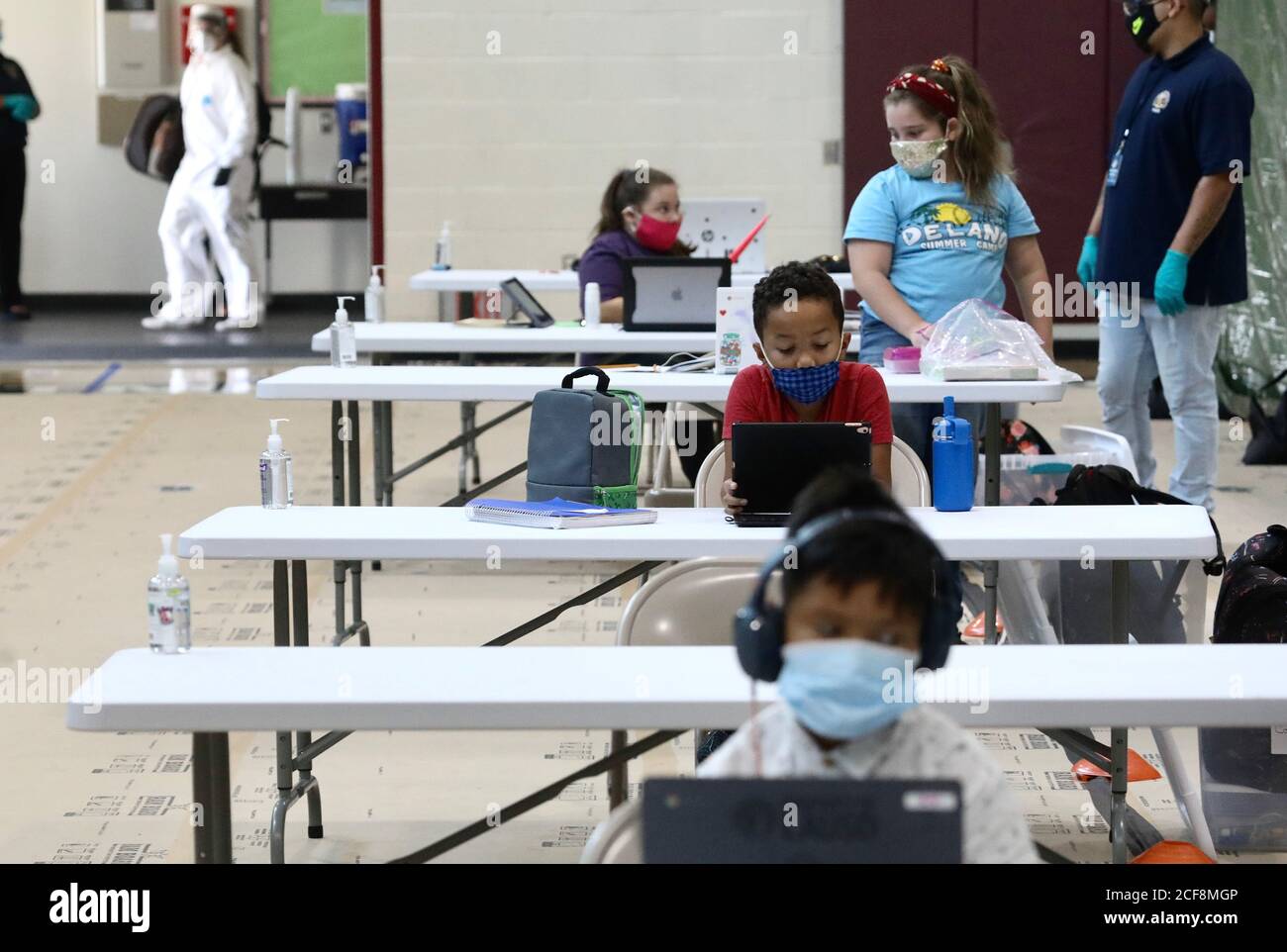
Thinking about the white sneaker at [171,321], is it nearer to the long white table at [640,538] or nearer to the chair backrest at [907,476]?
the chair backrest at [907,476]

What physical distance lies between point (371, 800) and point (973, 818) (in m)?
2.10

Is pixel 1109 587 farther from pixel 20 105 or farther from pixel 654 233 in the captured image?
pixel 20 105

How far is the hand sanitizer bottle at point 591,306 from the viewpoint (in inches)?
220

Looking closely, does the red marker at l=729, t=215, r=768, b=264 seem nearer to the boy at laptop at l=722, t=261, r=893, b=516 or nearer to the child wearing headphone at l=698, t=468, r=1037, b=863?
the boy at laptop at l=722, t=261, r=893, b=516

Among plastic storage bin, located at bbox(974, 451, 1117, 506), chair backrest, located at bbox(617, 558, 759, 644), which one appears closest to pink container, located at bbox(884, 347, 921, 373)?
plastic storage bin, located at bbox(974, 451, 1117, 506)

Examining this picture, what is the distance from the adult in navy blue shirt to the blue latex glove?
8394mm

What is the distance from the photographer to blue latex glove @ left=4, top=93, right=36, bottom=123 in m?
11.8

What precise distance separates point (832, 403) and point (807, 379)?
0.07 meters

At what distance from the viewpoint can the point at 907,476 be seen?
358cm

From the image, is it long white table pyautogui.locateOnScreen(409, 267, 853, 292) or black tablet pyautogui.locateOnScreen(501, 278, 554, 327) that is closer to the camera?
black tablet pyautogui.locateOnScreen(501, 278, 554, 327)

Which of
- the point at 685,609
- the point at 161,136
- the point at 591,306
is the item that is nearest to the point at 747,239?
the point at 591,306

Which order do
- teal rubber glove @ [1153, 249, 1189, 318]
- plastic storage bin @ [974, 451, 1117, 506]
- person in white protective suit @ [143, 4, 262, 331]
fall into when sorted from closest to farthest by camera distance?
plastic storage bin @ [974, 451, 1117, 506] < teal rubber glove @ [1153, 249, 1189, 318] < person in white protective suit @ [143, 4, 262, 331]
